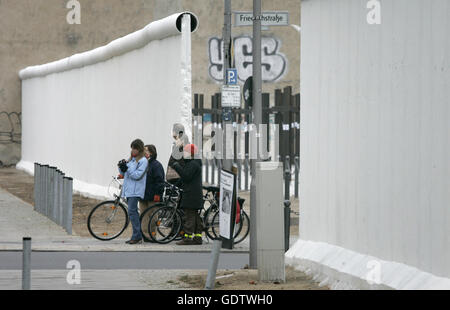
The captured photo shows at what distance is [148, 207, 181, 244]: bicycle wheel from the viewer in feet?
56.8

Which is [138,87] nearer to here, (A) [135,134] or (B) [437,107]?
(A) [135,134]

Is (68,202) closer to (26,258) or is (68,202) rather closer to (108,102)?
(108,102)

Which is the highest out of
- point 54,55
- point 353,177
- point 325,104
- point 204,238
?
point 54,55

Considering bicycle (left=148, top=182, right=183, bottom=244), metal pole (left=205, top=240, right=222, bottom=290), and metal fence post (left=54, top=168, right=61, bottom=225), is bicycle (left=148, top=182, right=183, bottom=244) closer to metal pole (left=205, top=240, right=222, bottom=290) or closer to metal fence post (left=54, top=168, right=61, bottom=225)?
metal fence post (left=54, top=168, right=61, bottom=225)

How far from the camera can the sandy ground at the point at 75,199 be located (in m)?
20.8

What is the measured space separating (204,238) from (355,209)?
7646 millimetres

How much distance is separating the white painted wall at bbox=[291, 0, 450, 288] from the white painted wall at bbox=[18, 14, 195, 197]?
7.78 meters

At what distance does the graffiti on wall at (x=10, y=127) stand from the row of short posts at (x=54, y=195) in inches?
829

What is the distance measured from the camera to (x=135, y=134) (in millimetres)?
23906

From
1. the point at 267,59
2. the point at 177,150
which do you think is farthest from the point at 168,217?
the point at 267,59

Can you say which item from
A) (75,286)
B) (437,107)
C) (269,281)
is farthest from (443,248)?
(75,286)

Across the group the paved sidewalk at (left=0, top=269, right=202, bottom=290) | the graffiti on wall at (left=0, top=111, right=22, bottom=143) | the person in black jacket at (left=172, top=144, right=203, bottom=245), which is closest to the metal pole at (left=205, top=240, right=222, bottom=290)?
the paved sidewalk at (left=0, top=269, right=202, bottom=290)

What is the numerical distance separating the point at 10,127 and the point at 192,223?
28.1m
